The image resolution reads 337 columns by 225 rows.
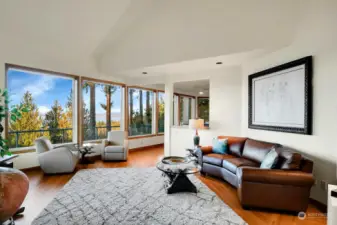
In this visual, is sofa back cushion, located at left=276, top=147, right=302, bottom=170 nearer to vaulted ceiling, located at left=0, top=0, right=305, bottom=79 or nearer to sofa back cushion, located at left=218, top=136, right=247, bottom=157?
sofa back cushion, located at left=218, top=136, right=247, bottom=157

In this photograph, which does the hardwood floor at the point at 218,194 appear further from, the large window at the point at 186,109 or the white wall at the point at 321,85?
the large window at the point at 186,109

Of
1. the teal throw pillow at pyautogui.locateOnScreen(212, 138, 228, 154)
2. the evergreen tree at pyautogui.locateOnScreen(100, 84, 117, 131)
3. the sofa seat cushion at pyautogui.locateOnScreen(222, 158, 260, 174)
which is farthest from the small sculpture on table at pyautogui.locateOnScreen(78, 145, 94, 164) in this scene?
the sofa seat cushion at pyautogui.locateOnScreen(222, 158, 260, 174)

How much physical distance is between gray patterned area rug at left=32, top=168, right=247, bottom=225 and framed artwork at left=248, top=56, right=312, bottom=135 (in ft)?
6.06

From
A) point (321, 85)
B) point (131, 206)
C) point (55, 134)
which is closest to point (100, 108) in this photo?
point (55, 134)

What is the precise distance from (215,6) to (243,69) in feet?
5.39

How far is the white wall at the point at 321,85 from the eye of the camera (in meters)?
2.77

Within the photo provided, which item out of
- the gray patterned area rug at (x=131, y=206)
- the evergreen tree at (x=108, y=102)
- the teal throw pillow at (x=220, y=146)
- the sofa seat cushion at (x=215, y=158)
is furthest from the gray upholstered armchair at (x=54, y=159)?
the teal throw pillow at (x=220, y=146)

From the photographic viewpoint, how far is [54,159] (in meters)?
Answer: 4.21

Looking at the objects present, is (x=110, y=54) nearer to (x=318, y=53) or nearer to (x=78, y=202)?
(x=78, y=202)

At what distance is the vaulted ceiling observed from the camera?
354 cm

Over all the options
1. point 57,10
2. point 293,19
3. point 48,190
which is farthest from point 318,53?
point 48,190

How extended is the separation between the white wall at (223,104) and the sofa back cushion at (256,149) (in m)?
1.04

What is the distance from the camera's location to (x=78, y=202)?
2896 millimetres
